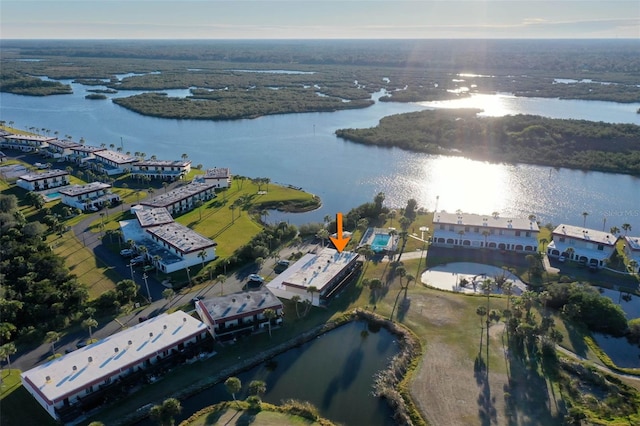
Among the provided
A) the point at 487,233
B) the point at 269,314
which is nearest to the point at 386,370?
the point at 269,314

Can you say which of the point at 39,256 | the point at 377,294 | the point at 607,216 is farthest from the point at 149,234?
the point at 607,216

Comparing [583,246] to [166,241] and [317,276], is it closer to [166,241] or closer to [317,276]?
[317,276]

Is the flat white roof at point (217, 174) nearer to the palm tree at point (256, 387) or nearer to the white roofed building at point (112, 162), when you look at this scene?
the white roofed building at point (112, 162)

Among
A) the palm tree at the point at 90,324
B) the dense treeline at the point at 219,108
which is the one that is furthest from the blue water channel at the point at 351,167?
the palm tree at the point at 90,324

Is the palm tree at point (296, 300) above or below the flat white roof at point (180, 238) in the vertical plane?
below

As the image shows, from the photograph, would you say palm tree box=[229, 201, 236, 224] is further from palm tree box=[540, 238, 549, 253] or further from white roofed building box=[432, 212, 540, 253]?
palm tree box=[540, 238, 549, 253]
